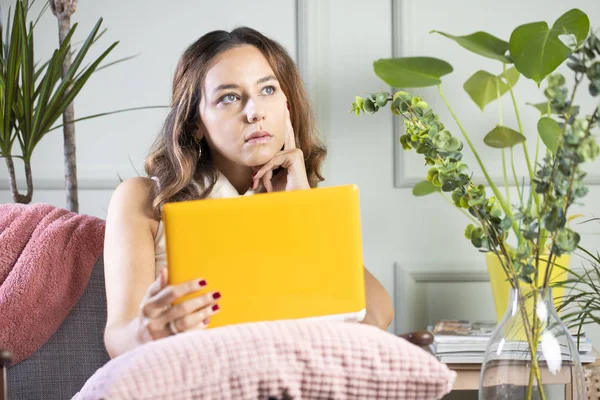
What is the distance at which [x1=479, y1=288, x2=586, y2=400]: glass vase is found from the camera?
1112 millimetres

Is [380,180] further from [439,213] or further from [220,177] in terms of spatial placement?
[220,177]

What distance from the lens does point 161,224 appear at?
175cm

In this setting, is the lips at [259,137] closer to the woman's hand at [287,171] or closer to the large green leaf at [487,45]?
the woman's hand at [287,171]

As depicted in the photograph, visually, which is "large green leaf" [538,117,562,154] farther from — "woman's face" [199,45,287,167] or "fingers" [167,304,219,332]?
"fingers" [167,304,219,332]

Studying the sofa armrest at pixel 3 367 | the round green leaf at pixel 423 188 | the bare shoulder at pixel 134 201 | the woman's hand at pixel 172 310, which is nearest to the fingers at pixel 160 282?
the woman's hand at pixel 172 310

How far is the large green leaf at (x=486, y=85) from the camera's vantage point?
8.19 ft

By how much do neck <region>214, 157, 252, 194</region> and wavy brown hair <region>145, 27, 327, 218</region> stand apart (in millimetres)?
25

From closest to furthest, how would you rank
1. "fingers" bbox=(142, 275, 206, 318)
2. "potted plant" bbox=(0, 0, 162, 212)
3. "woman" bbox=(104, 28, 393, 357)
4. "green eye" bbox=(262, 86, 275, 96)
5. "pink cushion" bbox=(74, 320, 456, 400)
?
"pink cushion" bbox=(74, 320, 456, 400), "fingers" bbox=(142, 275, 206, 318), "woman" bbox=(104, 28, 393, 357), "green eye" bbox=(262, 86, 275, 96), "potted plant" bbox=(0, 0, 162, 212)

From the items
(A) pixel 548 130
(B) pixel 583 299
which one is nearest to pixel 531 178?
(A) pixel 548 130

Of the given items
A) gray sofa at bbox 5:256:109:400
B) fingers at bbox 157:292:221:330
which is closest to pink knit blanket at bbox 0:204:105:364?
gray sofa at bbox 5:256:109:400

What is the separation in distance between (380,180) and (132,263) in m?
1.29

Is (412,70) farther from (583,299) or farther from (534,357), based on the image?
(534,357)

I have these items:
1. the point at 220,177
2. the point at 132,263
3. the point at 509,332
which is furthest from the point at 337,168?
the point at 509,332

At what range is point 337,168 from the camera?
275cm
